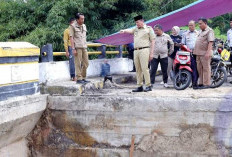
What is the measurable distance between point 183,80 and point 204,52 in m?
0.66

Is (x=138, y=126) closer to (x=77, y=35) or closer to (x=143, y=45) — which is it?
(x=143, y=45)

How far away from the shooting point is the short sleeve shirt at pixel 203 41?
585 centimetres

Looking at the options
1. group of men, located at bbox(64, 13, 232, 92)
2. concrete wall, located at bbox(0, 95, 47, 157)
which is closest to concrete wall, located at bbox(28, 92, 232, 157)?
concrete wall, located at bbox(0, 95, 47, 157)

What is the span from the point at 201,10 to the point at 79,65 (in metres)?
2.86

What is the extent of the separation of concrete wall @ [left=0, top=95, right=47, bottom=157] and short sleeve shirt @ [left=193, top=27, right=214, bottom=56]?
2.95 meters

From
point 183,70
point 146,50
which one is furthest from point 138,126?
point 183,70

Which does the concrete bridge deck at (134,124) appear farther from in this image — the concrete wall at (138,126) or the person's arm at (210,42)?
the person's arm at (210,42)

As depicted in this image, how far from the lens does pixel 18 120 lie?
4859 millimetres

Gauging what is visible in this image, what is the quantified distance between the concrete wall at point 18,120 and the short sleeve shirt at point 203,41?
2949 millimetres

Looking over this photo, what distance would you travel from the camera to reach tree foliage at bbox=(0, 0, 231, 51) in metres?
9.05

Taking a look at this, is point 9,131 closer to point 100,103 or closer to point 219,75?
point 100,103

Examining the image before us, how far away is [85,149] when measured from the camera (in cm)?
542

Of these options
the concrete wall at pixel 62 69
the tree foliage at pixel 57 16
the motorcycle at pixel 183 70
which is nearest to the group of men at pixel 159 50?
the motorcycle at pixel 183 70

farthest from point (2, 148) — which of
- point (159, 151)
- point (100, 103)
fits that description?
point (159, 151)
